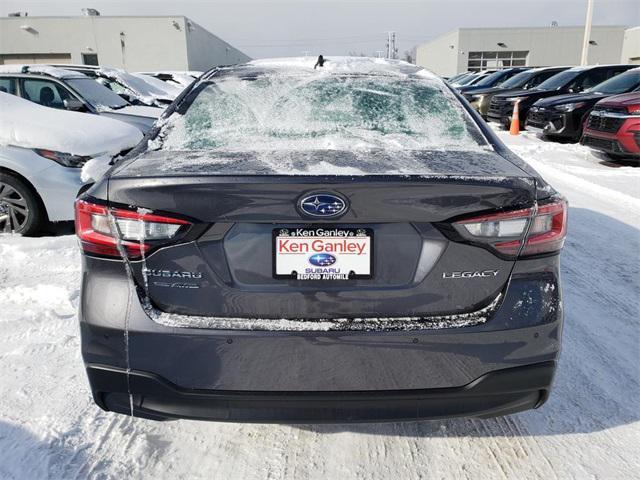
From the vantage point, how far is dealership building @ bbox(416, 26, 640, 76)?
163 ft

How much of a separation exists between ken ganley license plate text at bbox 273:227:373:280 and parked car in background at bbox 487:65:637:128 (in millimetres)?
13123

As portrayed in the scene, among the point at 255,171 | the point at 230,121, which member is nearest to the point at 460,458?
the point at 255,171

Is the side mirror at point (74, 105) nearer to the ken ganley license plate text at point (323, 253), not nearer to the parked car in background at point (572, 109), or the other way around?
the ken ganley license plate text at point (323, 253)

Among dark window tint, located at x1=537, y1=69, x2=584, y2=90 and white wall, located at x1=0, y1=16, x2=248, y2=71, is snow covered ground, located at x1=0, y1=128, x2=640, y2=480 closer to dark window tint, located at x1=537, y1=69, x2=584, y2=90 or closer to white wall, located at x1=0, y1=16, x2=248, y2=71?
dark window tint, located at x1=537, y1=69, x2=584, y2=90

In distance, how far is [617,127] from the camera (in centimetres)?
813

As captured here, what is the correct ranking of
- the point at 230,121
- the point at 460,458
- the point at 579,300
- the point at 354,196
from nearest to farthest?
the point at 354,196 → the point at 460,458 → the point at 230,121 → the point at 579,300

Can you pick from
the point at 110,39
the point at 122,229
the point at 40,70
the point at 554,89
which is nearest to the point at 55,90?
the point at 40,70

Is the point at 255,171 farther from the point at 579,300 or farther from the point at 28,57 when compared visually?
the point at 28,57

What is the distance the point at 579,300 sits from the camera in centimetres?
356

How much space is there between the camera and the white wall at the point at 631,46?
49.6 metres

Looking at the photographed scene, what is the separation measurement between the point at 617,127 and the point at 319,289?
8226 mm

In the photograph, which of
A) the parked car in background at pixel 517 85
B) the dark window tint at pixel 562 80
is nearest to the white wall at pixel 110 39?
the parked car in background at pixel 517 85

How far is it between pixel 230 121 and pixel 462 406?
1.59 metres

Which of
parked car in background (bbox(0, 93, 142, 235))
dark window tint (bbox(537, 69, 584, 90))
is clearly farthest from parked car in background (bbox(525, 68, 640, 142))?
parked car in background (bbox(0, 93, 142, 235))
